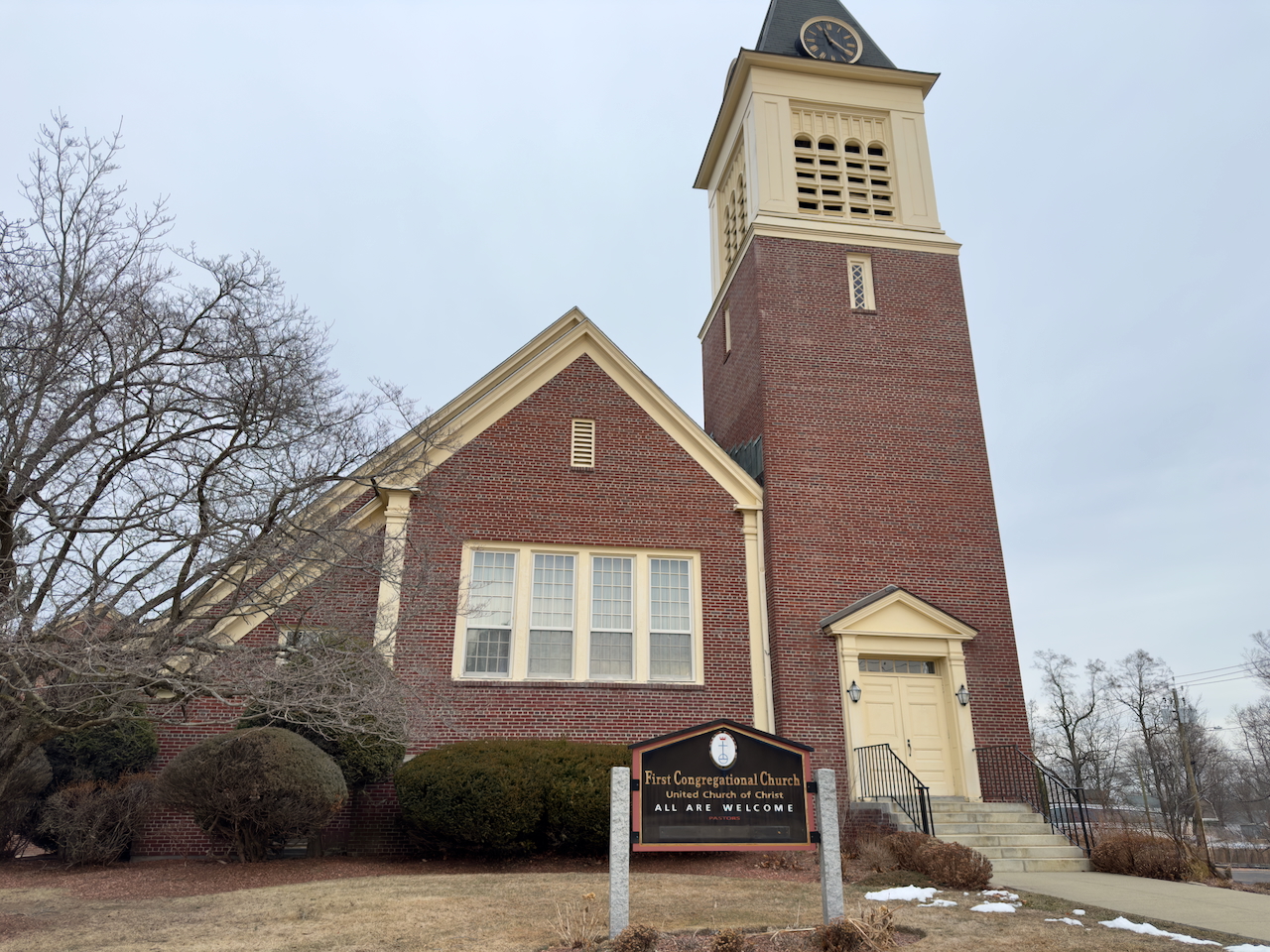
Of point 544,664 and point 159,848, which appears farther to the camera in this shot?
point 544,664

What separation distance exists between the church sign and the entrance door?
25.4 ft

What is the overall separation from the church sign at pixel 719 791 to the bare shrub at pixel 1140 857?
19.6 feet

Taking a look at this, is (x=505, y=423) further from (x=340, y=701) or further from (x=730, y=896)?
(x=730, y=896)

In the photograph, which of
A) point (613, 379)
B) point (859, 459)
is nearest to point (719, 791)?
point (613, 379)

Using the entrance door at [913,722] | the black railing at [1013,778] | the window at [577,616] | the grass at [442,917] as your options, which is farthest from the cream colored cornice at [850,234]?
the grass at [442,917]

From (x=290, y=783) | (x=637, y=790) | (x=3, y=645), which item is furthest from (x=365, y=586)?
(x=637, y=790)

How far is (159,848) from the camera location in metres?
12.9

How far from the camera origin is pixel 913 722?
1526cm

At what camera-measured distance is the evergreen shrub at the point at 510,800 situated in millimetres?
11500

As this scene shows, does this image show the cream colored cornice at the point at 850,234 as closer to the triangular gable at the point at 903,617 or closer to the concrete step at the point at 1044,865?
the triangular gable at the point at 903,617

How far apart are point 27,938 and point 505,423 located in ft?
33.6

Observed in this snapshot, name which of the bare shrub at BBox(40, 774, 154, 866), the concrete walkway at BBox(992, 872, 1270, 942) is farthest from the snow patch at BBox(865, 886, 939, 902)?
the bare shrub at BBox(40, 774, 154, 866)

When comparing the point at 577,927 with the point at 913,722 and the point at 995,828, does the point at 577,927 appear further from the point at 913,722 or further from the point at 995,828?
the point at 913,722

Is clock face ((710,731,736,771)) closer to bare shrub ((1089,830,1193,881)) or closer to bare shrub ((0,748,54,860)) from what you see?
bare shrub ((1089,830,1193,881))
